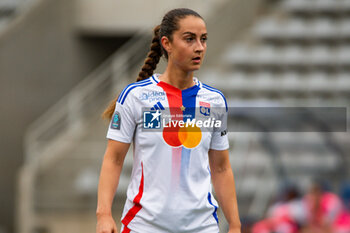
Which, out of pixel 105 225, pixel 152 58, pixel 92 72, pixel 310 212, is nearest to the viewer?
pixel 105 225

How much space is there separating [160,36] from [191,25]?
21 centimetres

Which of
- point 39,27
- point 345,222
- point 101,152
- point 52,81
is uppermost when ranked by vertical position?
point 39,27

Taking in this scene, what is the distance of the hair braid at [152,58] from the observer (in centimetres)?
345

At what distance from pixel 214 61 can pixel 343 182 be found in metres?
4.69

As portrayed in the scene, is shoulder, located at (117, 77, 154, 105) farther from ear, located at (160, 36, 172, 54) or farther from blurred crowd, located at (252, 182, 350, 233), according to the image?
blurred crowd, located at (252, 182, 350, 233)

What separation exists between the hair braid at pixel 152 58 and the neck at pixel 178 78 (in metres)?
0.23

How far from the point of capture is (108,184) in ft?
10.3

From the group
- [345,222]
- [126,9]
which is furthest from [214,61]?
[345,222]

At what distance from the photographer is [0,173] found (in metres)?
12.8

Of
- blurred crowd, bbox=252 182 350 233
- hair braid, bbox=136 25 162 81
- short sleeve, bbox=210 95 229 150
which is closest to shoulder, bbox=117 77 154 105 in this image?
hair braid, bbox=136 25 162 81

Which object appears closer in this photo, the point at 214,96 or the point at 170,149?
the point at 170,149

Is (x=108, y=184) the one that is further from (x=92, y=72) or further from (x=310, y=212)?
(x=92, y=72)

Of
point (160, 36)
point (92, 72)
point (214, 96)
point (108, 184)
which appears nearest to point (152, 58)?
point (160, 36)

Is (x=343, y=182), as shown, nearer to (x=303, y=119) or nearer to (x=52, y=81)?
(x=303, y=119)
